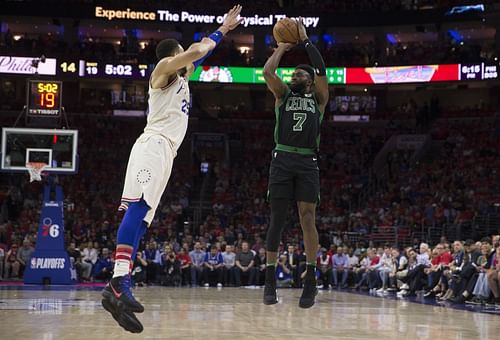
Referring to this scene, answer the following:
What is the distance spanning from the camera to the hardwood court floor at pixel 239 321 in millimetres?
6832

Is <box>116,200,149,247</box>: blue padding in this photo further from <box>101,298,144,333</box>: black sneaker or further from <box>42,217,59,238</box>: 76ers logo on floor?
<box>42,217,59,238</box>: 76ers logo on floor

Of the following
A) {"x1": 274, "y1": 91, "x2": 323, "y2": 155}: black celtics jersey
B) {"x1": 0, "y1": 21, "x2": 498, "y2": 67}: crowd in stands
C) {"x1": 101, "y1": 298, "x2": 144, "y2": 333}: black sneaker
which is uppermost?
{"x1": 0, "y1": 21, "x2": 498, "y2": 67}: crowd in stands

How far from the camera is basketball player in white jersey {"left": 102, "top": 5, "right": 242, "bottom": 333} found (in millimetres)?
5504

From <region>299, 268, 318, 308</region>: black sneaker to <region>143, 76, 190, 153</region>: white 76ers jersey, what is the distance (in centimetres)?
163

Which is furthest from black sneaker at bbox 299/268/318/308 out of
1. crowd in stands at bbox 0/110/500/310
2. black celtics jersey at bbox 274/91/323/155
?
crowd in stands at bbox 0/110/500/310

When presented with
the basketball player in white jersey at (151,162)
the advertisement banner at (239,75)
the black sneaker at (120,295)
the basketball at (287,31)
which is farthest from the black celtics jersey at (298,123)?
the advertisement banner at (239,75)

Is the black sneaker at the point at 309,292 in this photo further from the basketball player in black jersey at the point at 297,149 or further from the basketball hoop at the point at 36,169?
the basketball hoop at the point at 36,169

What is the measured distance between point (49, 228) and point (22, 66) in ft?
44.0

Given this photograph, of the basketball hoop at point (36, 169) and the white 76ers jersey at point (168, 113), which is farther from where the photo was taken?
the basketball hoop at point (36, 169)

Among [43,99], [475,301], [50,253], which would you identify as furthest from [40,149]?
[475,301]

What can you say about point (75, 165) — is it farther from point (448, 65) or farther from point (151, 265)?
point (448, 65)

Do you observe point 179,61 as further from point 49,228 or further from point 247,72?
point 247,72

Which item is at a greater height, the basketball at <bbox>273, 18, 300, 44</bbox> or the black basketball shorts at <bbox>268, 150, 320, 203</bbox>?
the basketball at <bbox>273, 18, 300, 44</bbox>

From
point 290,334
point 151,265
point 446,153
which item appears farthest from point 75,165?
point 446,153
